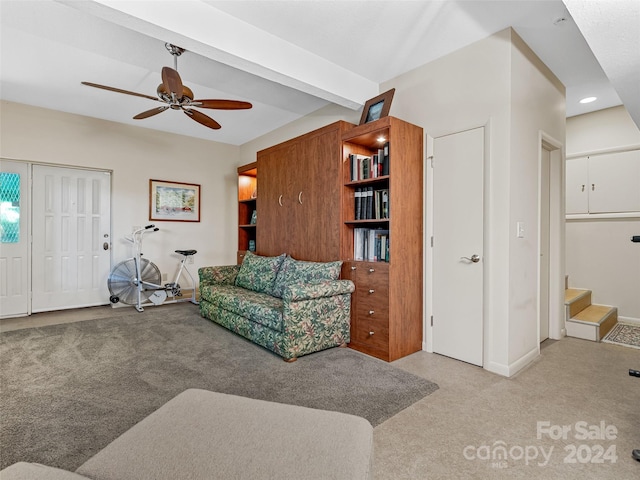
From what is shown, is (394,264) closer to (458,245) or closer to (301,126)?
(458,245)

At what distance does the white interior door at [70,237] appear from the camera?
441 centimetres

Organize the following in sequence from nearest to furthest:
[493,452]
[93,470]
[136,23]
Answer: [93,470]
[493,452]
[136,23]

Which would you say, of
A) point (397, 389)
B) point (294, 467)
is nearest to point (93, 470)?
point (294, 467)

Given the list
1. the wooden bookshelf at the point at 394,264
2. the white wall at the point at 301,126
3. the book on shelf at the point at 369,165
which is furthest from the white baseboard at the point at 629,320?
the white wall at the point at 301,126

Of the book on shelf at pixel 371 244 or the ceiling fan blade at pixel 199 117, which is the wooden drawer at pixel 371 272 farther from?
the ceiling fan blade at pixel 199 117

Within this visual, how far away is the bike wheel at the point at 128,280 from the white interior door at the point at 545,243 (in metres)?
5.09

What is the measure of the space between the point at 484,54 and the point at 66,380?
4077 mm

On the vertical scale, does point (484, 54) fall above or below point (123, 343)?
above

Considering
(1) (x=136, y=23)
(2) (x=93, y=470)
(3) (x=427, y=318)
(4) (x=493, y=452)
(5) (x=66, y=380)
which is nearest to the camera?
(2) (x=93, y=470)

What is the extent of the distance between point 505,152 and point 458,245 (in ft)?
2.68

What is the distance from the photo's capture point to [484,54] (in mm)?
2658

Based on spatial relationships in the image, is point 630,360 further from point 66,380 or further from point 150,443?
point 66,380

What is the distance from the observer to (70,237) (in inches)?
182

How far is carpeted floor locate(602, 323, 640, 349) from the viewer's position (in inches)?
127
